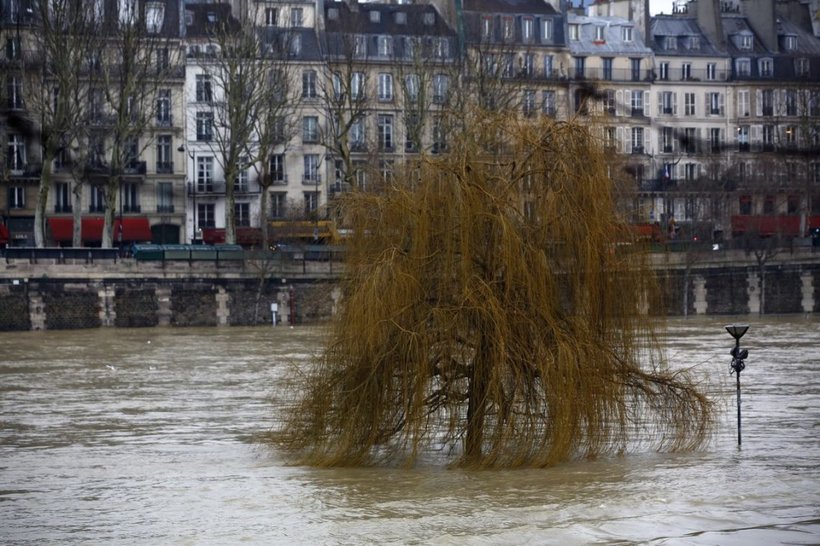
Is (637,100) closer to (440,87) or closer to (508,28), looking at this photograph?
(508,28)

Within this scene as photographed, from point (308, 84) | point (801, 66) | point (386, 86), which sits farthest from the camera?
point (386, 86)

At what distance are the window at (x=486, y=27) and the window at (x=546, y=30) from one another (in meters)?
3.32

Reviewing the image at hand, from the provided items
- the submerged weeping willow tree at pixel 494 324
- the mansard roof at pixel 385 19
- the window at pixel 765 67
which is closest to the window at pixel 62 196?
the mansard roof at pixel 385 19

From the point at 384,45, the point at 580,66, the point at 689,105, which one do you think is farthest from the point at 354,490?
the point at 580,66

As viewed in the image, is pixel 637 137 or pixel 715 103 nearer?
pixel 715 103

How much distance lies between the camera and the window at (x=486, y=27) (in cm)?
6268

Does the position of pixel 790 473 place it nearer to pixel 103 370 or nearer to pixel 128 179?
pixel 103 370

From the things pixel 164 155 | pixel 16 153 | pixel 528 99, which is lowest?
pixel 16 153

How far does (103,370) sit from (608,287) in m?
20.3

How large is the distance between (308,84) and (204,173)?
19.0 ft

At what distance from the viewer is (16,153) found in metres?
58.6

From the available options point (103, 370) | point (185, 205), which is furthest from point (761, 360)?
point (185, 205)

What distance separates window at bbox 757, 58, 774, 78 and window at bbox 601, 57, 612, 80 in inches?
253

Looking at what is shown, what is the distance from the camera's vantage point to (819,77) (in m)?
53.5
